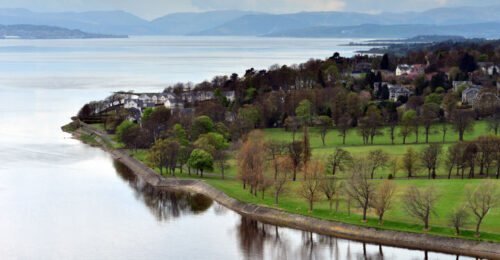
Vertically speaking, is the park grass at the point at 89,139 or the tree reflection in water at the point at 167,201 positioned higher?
the park grass at the point at 89,139

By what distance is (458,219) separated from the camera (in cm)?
3475

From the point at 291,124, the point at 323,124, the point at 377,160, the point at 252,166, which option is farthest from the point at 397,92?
the point at 252,166

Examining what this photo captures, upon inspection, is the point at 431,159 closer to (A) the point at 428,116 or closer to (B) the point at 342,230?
(B) the point at 342,230

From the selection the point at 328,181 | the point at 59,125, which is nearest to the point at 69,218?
the point at 328,181

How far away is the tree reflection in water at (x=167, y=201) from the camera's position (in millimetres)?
43500

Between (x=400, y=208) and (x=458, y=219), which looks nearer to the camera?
(x=458, y=219)

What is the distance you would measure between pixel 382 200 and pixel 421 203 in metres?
2.25

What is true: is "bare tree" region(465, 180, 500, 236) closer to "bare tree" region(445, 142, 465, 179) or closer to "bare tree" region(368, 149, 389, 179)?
"bare tree" region(445, 142, 465, 179)

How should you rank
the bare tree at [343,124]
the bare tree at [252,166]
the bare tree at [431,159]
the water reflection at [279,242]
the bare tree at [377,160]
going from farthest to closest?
the bare tree at [343,124] < the bare tree at [377,160] < the bare tree at [431,159] < the bare tree at [252,166] < the water reflection at [279,242]

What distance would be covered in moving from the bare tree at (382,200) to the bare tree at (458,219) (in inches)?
150

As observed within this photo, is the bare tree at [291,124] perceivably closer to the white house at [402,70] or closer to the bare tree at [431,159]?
the bare tree at [431,159]

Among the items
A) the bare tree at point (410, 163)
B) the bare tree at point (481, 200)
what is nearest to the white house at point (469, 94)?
the bare tree at point (410, 163)

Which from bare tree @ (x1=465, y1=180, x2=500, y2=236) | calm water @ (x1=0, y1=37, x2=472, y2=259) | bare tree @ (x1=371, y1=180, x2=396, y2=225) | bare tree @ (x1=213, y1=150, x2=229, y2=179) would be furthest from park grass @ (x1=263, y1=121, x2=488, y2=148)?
bare tree @ (x1=465, y1=180, x2=500, y2=236)

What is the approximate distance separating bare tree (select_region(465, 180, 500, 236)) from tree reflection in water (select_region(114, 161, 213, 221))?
58.3 ft
